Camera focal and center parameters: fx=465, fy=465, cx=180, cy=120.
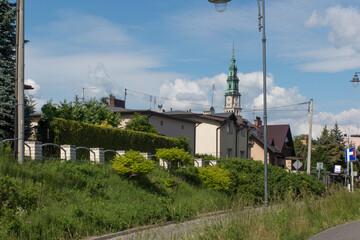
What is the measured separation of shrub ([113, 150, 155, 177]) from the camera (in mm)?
19359

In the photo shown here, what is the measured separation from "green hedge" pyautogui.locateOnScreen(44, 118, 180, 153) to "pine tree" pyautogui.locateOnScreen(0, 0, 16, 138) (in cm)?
212

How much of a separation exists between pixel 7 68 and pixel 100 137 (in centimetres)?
619

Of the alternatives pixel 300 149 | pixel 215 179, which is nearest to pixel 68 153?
pixel 215 179

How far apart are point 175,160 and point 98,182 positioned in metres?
7.43

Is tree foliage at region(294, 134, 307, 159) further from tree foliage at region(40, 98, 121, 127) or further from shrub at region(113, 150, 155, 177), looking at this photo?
shrub at region(113, 150, 155, 177)

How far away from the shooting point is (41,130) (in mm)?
20359

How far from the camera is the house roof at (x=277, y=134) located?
70.1 meters

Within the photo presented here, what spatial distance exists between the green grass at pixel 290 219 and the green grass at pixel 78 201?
66 cm

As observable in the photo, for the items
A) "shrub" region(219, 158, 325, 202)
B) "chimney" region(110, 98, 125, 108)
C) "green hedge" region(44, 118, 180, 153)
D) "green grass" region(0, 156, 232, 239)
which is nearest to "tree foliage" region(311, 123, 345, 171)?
"chimney" region(110, 98, 125, 108)

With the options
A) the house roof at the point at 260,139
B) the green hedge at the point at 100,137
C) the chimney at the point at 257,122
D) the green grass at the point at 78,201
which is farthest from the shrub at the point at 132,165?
the chimney at the point at 257,122

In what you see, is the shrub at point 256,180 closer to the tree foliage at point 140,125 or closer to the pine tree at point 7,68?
the tree foliage at point 140,125

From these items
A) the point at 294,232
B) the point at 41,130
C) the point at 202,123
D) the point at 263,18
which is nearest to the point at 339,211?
the point at 294,232

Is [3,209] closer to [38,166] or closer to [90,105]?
[38,166]

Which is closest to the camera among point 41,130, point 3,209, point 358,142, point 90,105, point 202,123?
point 3,209
